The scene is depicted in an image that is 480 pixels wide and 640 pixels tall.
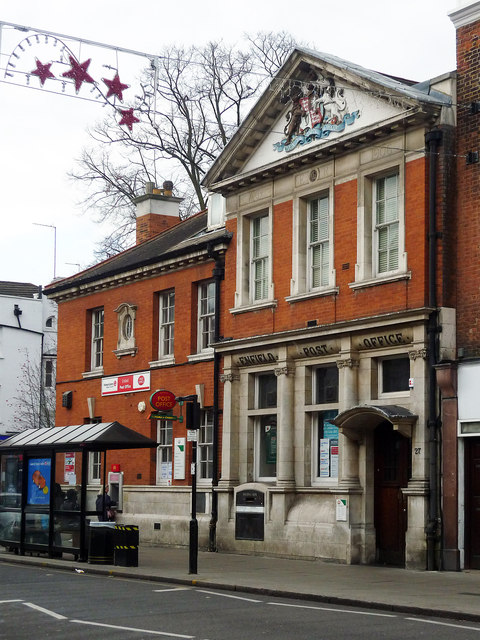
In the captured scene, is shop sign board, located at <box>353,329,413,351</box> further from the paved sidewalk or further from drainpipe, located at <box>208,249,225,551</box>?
drainpipe, located at <box>208,249,225,551</box>

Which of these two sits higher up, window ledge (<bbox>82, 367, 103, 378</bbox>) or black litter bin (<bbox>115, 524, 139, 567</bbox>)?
window ledge (<bbox>82, 367, 103, 378</bbox>)

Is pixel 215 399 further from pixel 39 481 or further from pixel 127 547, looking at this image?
pixel 127 547

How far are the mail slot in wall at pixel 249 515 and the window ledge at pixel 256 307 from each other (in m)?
4.18

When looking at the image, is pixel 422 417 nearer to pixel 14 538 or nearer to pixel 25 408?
pixel 14 538

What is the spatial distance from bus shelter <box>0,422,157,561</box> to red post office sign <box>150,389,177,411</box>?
7.18 feet

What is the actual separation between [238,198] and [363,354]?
20.0 feet

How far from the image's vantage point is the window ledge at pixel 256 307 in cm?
2495

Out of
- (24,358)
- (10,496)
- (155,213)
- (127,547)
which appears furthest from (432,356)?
(24,358)

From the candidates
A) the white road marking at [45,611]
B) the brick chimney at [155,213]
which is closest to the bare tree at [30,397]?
the brick chimney at [155,213]

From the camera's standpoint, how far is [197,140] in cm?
4316

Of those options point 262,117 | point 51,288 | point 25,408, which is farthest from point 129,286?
point 25,408

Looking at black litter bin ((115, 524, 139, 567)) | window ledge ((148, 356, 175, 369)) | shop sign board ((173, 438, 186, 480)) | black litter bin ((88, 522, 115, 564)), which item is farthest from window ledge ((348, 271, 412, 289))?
window ledge ((148, 356, 175, 369))

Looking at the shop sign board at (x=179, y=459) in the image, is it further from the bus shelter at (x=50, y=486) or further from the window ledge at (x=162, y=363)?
the bus shelter at (x=50, y=486)

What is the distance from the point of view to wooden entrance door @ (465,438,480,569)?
19.7m
